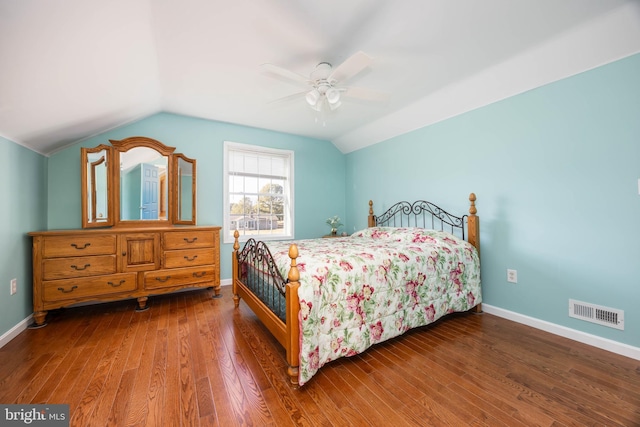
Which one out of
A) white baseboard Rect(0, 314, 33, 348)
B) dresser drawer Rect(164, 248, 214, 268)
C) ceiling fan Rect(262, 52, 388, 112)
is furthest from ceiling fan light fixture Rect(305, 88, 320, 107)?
white baseboard Rect(0, 314, 33, 348)

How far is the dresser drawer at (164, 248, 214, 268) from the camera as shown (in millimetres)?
3039

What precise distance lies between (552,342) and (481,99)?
245 centimetres

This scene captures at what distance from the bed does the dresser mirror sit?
1195mm

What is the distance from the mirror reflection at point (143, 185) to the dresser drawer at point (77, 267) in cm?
62

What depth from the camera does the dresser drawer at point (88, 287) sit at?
99.4 inches

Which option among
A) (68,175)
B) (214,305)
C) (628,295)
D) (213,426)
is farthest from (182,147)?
(628,295)

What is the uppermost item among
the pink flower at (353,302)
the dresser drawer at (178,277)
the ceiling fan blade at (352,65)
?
the ceiling fan blade at (352,65)

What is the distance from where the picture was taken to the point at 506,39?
6.72 feet

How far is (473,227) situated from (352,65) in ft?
7.13

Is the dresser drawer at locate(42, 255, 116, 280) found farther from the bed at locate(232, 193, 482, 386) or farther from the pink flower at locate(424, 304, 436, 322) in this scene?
the pink flower at locate(424, 304, 436, 322)

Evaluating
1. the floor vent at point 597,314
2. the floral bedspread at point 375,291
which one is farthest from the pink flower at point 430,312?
the floor vent at point 597,314

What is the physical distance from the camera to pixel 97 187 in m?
3.03

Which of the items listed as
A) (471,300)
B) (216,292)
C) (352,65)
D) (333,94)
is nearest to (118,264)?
(216,292)

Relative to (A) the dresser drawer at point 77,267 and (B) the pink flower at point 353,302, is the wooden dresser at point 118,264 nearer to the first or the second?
(A) the dresser drawer at point 77,267
